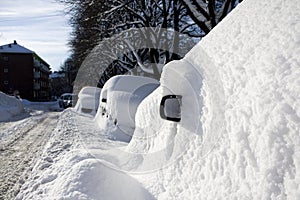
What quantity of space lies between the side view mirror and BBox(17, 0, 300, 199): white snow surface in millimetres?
62

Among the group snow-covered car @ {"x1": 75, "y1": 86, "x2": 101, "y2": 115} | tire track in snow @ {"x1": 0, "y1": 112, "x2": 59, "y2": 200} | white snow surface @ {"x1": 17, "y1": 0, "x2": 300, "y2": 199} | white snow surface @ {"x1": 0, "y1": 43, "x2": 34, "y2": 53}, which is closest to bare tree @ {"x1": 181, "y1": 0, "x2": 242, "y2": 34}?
tire track in snow @ {"x1": 0, "y1": 112, "x2": 59, "y2": 200}

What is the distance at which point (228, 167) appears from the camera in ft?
5.92

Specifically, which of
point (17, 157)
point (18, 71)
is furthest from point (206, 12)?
point (18, 71)

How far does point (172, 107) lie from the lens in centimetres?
268

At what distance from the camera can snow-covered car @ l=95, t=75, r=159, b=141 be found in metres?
8.70

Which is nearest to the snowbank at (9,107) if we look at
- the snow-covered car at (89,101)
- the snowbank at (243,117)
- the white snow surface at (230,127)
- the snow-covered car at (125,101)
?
the snow-covered car at (89,101)

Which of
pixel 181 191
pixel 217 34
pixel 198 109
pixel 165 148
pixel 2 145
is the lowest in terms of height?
pixel 2 145

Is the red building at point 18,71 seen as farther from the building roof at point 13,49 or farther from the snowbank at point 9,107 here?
the snowbank at point 9,107

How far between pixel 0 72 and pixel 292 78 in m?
70.0

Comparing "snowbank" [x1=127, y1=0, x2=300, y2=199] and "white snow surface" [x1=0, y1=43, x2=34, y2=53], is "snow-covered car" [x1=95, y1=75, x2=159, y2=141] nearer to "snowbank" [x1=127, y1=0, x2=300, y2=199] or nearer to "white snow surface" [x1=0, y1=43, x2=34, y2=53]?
"snowbank" [x1=127, y1=0, x2=300, y2=199]

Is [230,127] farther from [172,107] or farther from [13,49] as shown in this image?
[13,49]

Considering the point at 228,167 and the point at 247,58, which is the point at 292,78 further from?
the point at 228,167

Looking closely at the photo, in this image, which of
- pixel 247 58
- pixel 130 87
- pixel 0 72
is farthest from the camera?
pixel 0 72

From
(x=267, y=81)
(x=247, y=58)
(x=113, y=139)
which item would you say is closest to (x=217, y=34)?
(x=247, y=58)
